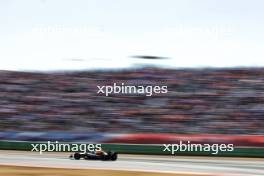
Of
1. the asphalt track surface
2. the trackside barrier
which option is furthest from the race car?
the trackside barrier

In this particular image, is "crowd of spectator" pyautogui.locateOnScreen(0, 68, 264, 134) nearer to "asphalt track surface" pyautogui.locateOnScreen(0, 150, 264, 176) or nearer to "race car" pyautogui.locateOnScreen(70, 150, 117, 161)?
"asphalt track surface" pyautogui.locateOnScreen(0, 150, 264, 176)

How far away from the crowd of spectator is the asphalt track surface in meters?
0.87

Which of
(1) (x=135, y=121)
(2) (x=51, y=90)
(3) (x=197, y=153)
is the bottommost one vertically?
(3) (x=197, y=153)

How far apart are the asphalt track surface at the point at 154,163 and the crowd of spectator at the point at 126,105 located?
87 cm

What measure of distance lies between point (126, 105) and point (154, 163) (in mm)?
2455

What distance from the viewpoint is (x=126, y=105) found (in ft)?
41.6

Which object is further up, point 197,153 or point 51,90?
point 51,90

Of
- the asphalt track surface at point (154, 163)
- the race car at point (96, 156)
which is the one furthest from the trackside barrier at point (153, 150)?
the race car at point (96, 156)

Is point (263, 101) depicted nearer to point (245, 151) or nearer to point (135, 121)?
point (245, 151)

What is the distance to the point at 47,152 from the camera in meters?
11.9

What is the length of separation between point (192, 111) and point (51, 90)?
11.8 ft

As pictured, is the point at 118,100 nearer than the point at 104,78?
No

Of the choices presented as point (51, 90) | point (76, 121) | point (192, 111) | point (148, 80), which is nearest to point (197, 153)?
point (192, 111)

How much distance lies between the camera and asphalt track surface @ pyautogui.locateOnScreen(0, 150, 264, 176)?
9.57 meters
